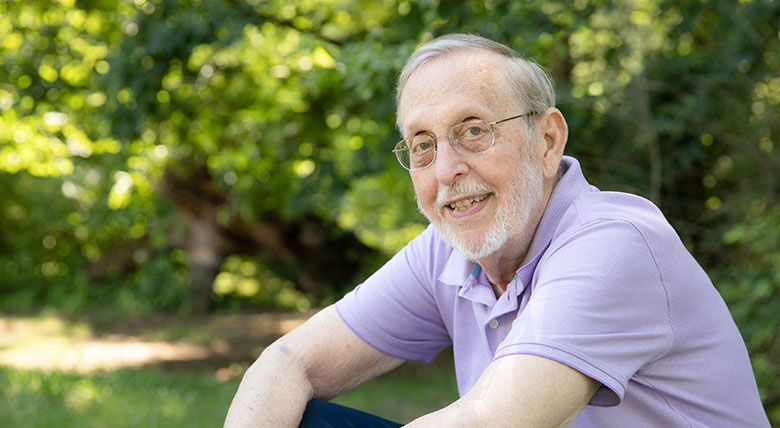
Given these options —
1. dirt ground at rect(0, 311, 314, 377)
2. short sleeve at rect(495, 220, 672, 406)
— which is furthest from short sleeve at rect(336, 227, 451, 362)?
dirt ground at rect(0, 311, 314, 377)

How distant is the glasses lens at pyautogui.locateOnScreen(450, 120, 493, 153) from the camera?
1828 mm

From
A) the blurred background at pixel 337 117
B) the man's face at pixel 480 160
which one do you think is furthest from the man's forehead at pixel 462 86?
the blurred background at pixel 337 117

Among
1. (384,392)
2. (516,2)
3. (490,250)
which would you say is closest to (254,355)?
(384,392)

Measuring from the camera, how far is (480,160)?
1.84 m

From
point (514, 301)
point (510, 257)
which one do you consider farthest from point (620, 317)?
point (510, 257)

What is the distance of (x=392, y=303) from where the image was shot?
88.1 inches

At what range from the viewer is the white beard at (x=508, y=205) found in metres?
1.83

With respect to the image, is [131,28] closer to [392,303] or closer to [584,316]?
[392,303]

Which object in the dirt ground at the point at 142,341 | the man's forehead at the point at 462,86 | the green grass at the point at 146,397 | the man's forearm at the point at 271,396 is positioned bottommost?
the dirt ground at the point at 142,341

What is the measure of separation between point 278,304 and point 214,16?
6489mm

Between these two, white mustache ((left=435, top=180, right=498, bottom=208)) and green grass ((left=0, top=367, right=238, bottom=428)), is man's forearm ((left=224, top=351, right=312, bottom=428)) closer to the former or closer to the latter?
white mustache ((left=435, top=180, right=498, bottom=208))

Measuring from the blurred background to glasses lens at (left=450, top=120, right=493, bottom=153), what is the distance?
1693mm

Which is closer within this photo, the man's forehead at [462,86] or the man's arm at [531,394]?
the man's arm at [531,394]

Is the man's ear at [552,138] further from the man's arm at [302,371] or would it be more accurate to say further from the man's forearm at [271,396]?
the man's forearm at [271,396]
